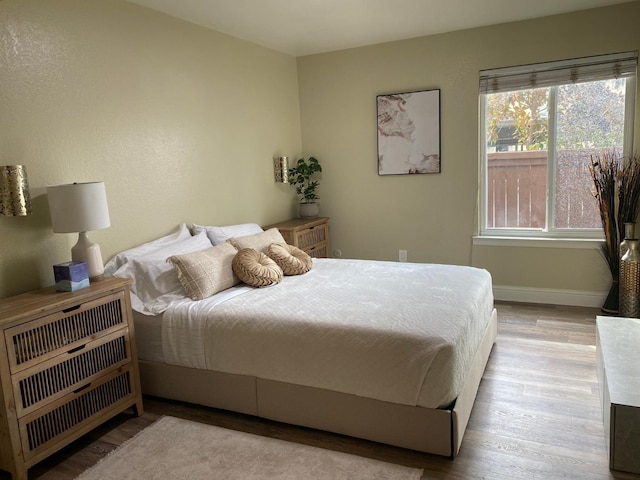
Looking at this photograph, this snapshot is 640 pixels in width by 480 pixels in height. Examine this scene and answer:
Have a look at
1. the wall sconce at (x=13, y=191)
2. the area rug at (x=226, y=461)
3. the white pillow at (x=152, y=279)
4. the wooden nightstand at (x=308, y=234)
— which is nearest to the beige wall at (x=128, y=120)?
the wall sconce at (x=13, y=191)

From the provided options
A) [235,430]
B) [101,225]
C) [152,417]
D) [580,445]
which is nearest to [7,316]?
[101,225]

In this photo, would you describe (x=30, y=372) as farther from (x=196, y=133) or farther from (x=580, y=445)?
(x=580, y=445)

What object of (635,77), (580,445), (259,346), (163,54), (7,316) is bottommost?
(580,445)

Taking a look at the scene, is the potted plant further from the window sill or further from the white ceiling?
the window sill

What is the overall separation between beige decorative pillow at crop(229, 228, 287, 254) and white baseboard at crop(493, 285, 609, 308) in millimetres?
2286

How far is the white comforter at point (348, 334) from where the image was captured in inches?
88.4

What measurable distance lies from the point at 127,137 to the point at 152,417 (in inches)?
71.6

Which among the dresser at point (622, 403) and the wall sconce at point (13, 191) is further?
the wall sconce at point (13, 191)

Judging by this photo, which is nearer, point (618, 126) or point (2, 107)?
point (2, 107)

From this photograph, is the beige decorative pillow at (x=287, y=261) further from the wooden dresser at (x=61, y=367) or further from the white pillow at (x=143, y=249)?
the wooden dresser at (x=61, y=367)

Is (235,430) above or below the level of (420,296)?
below

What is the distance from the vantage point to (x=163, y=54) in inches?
138

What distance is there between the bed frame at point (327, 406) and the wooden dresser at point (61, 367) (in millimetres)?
255

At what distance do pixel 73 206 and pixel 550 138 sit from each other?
3923 mm
